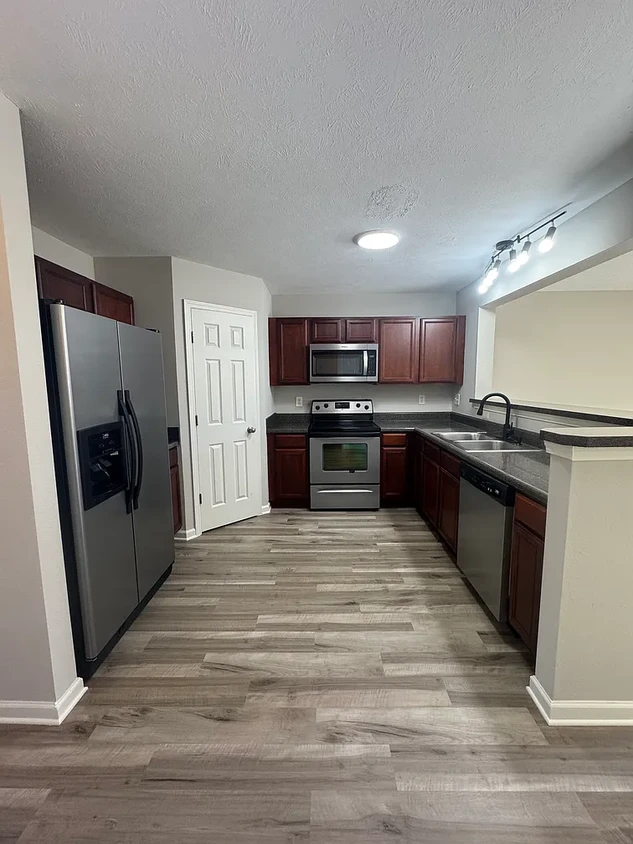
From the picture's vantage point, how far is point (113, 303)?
274 centimetres

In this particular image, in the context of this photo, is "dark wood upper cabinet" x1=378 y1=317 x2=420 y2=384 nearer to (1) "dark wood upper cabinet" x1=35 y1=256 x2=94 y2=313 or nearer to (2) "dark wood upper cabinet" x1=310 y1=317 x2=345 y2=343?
(2) "dark wood upper cabinet" x1=310 y1=317 x2=345 y2=343

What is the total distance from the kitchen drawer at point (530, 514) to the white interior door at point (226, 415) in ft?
8.06

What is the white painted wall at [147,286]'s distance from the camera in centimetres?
297

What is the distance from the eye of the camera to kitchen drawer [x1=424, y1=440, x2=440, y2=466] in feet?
10.3

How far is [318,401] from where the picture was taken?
4285mm

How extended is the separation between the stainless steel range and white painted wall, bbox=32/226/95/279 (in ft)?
8.00

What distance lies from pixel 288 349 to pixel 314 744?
3316 mm

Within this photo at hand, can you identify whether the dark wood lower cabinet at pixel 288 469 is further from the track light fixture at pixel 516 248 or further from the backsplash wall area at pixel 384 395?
the track light fixture at pixel 516 248

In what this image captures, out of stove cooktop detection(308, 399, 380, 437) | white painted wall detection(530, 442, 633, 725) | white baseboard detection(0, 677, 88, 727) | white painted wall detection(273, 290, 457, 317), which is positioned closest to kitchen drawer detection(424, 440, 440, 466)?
stove cooktop detection(308, 399, 380, 437)

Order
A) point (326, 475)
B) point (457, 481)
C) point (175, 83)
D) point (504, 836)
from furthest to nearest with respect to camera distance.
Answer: point (326, 475), point (457, 481), point (175, 83), point (504, 836)

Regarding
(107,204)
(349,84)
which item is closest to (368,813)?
(349,84)

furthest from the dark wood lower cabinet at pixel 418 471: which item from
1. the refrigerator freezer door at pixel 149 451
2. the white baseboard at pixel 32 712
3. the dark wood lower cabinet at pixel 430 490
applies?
the white baseboard at pixel 32 712

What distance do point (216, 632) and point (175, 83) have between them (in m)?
2.47

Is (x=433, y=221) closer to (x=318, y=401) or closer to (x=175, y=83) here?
(x=175, y=83)
